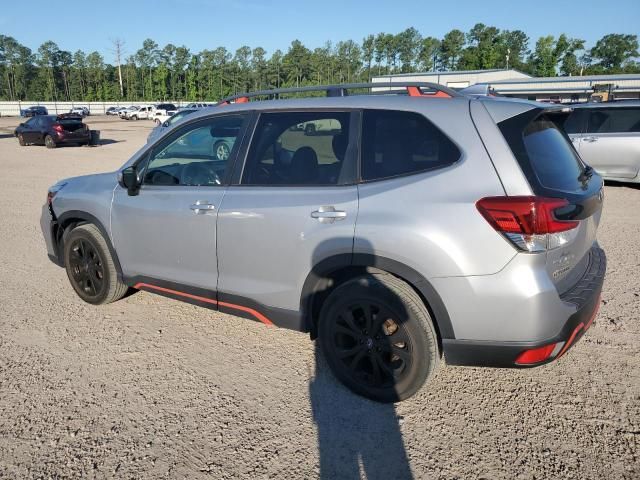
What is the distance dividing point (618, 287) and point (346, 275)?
3.27m

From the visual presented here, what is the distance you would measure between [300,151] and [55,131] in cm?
2246

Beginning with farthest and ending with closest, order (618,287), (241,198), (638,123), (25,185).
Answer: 1. (25,185)
2. (638,123)
3. (618,287)
4. (241,198)

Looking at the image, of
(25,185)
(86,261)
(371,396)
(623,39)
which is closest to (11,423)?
(86,261)

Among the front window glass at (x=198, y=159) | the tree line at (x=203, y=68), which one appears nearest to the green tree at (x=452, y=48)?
the tree line at (x=203, y=68)

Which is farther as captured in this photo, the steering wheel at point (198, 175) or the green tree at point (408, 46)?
the green tree at point (408, 46)

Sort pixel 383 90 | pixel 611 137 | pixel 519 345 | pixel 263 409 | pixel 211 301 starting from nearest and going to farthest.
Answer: pixel 519 345
pixel 263 409
pixel 383 90
pixel 211 301
pixel 611 137

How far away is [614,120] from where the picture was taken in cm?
1020

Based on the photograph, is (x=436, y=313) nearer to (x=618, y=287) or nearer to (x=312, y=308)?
(x=312, y=308)

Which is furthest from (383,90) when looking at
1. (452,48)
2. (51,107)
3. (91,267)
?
(452,48)

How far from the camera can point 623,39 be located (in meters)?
110

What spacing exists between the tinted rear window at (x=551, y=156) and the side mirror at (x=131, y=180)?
2760 mm

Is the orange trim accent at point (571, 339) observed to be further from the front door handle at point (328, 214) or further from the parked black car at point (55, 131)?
the parked black car at point (55, 131)

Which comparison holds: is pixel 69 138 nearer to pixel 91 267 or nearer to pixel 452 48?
→ pixel 91 267

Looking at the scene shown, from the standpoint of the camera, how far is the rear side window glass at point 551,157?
103 inches
